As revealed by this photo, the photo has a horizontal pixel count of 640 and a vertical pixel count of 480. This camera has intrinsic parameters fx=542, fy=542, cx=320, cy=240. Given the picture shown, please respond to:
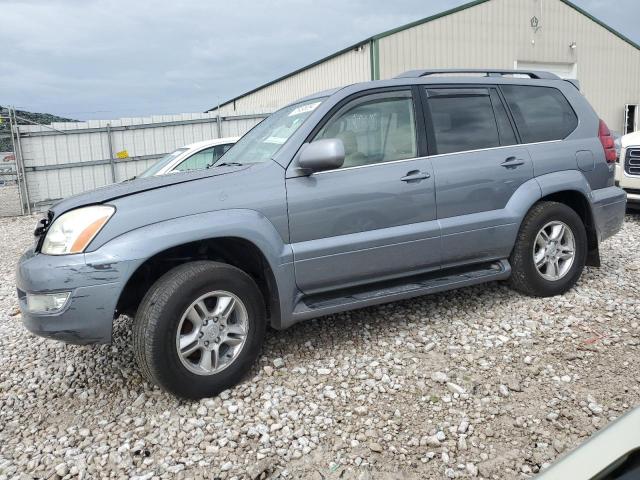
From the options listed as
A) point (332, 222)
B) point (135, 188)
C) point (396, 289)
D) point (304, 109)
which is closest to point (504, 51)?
point (304, 109)

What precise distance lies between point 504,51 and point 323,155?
18010mm

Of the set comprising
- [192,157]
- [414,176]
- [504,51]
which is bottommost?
[414,176]

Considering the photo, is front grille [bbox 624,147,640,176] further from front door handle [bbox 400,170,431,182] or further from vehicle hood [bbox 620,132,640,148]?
front door handle [bbox 400,170,431,182]

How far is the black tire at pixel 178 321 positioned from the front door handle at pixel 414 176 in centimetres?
129

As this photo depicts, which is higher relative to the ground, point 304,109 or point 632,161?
point 304,109

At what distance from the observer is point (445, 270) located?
4.03 meters

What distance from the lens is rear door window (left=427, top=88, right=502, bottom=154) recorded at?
13.2 ft

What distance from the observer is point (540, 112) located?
452 cm

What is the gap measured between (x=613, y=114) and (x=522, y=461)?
23.7 metres

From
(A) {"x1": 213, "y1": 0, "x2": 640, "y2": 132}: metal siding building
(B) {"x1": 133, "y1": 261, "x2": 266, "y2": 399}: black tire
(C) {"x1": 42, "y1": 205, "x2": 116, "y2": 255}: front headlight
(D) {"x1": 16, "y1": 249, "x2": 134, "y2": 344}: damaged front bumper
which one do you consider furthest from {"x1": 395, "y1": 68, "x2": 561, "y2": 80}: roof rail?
(A) {"x1": 213, "y1": 0, "x2": 640, "y2": 132}: metal siding building

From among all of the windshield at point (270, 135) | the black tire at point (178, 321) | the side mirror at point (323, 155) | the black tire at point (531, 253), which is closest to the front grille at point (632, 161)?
the black tire at point (531, 253)

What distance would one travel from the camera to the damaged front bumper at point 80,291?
2904mm

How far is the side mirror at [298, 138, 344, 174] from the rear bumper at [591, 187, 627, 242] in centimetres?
250

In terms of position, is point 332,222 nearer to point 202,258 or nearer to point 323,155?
point 323,155
